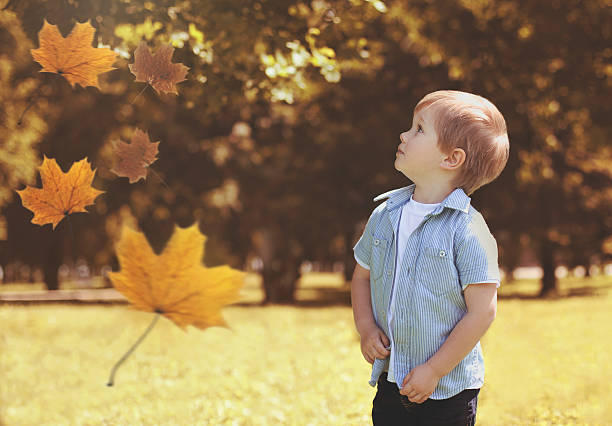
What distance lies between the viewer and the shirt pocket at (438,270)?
2.35m

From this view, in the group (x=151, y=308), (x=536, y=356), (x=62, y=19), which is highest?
(x=62, y=19)

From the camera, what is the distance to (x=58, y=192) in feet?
9.36

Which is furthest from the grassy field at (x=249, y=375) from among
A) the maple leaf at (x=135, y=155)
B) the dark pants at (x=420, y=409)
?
the maple leaf at (x=135, y=155)

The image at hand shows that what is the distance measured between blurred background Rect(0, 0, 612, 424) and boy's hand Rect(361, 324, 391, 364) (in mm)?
1318

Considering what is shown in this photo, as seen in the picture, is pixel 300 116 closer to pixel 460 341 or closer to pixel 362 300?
pixel 362 300

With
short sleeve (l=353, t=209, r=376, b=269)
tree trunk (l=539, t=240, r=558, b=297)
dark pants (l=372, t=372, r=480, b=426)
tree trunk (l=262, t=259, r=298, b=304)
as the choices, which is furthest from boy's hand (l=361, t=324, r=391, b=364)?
tree trunk (l=539, t=240, r=558, b=297)

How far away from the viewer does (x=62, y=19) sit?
12.2 feet

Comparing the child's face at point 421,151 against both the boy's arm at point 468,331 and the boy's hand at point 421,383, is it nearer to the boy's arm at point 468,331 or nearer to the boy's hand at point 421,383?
the boy's arm at point 468,331

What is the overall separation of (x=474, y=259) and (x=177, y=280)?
1.61m

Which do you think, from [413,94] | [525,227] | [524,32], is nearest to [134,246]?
[524,32]

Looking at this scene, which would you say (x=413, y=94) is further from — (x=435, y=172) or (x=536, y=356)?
(x=435, y=172)

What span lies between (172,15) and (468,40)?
4.97 metres

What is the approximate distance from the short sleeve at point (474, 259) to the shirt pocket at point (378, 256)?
0.94 ft

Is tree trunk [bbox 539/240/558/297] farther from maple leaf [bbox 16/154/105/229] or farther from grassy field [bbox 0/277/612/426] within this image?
maple leaf [bbox 16/154/105/229]
